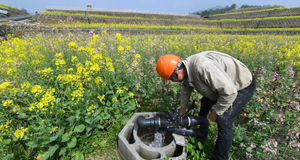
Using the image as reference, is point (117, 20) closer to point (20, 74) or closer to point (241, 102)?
point (20, 74)

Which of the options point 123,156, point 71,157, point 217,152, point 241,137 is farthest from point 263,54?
point 71,157

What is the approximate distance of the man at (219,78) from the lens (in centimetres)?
139

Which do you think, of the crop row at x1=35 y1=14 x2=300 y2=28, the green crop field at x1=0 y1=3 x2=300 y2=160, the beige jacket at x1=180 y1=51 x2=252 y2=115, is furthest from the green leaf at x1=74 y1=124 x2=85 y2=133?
the crop row at x1=35 y1=14 x2=300 y2=28

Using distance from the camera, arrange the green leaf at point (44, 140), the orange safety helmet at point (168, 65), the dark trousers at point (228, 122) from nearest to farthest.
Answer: the orange safety helmet at point (168, 65)
the dark trousers at point (228, 122)
the green leaf at point (44, 140)

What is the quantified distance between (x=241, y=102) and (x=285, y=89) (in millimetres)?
2316

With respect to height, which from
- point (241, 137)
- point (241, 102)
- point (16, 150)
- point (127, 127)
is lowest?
point (16, 150)

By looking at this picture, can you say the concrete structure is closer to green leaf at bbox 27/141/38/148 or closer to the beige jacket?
the beige jacket

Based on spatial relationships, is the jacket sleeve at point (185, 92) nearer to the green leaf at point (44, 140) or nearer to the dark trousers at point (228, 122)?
the dark trousers at point (228, 122)

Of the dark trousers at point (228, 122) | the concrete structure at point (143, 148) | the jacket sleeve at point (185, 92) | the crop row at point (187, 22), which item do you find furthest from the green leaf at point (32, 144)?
the crop row at point (187, 22)

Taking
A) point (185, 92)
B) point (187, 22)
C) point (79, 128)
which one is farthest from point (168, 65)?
point (187, 22)

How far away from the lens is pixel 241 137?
1932mm

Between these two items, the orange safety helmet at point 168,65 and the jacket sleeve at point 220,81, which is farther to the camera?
the orange safety helmet at point 168,65

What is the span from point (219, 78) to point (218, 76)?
0.08 feet

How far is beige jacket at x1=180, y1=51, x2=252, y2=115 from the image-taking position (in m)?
1.37
